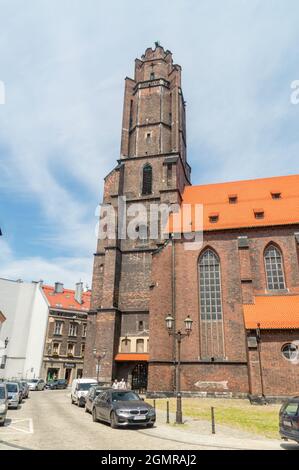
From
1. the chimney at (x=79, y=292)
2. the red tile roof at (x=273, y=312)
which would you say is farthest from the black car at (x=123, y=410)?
the chimney at (x=79, y=292)

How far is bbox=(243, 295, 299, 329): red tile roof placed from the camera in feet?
69.3

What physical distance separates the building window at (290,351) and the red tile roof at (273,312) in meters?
1.17

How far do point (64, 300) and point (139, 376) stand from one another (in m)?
24.4

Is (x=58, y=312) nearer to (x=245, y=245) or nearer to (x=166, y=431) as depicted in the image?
(x=245, y=245)

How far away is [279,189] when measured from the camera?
3042 cm

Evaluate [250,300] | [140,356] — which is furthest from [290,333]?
[140,356]

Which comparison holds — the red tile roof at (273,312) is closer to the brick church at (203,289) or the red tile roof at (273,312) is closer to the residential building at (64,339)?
the brick church at (203,289)

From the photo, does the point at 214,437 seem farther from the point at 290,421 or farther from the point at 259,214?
the point at 259,214

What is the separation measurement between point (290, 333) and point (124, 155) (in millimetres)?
23914

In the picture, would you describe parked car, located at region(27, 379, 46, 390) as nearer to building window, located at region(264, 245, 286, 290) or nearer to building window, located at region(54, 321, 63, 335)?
building window, located at region(54, 321, 63, 335)

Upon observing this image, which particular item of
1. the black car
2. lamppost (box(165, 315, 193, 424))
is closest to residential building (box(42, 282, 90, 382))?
lamppost (box(165, 315, 193, 424))

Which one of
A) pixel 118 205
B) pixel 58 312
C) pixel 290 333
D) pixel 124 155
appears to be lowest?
pixel 290 333

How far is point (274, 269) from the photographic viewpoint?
25.0 meters

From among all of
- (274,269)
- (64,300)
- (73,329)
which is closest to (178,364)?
(274,269)
